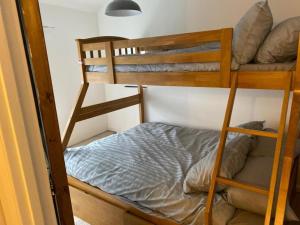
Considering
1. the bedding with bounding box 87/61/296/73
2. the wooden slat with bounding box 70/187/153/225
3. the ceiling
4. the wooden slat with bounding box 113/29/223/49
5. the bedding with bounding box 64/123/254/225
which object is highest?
the ceiling

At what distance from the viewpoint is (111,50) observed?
2105 millimetres

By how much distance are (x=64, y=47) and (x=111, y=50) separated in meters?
1.61

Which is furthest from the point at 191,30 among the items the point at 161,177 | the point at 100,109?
the point at 161,177

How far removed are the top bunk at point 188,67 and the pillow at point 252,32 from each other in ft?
0.17

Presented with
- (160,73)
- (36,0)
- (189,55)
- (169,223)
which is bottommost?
(169,223)

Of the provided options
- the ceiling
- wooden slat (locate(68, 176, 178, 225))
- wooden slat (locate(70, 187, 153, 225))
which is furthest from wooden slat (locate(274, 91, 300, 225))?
the ceiling

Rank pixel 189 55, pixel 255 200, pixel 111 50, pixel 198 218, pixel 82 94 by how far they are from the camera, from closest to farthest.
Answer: pixel 255 200, pixel 198 218, pixel 189 55, pixel 111 50, pixel 82 94

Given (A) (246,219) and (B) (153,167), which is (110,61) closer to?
(B) (153,167)

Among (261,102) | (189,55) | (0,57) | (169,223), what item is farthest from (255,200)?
(261,102)

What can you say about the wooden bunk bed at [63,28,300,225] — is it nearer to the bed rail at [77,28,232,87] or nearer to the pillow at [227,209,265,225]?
the bed rail at [77,28,232,87]

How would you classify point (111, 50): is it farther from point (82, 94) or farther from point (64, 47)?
point (64, 47)

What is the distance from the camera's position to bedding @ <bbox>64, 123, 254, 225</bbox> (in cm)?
154

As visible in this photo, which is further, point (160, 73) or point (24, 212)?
point (160, 73)

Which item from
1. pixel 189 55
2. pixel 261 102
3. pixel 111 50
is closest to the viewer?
pixel 189 55
